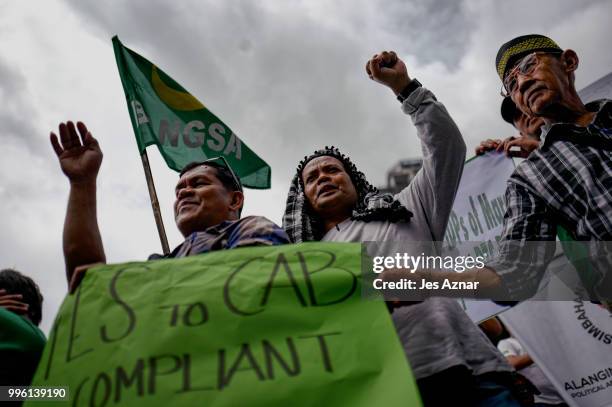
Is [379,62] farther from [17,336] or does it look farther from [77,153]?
[17,336]

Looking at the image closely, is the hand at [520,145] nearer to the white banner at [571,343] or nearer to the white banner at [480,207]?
the white banner at [480,207]

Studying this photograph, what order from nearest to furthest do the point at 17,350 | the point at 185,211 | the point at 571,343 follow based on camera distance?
1. the point at 17,350
2. the point at 185,211
3. the point at 571,343

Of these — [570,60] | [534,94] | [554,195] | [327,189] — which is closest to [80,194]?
[327,189]

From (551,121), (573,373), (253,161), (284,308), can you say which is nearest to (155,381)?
(284,308)

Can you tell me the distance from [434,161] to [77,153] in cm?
153

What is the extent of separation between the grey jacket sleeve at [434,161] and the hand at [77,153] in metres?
1.37

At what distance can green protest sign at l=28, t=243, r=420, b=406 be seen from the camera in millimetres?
1169

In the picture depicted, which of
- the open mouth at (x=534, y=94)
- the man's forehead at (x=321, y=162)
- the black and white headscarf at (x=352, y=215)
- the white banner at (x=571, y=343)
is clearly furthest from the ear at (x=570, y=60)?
the white banner at (x=571, y=343)

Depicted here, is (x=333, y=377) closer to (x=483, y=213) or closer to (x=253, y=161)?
(x=483, y=213)

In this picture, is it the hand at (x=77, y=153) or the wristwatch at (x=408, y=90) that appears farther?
the wristwatch at (x=408, y=90)

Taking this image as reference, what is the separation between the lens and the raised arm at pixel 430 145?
2.20 metres

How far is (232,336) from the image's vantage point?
1.28 metres

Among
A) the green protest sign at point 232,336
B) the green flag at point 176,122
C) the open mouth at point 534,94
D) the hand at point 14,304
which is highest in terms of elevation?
the green flag at point 176,122

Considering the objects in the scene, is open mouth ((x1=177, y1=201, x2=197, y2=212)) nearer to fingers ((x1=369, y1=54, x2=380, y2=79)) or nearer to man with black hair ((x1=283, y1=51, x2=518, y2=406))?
man with black hair ((x1=283, y1=51, x2=518, y2=406))
